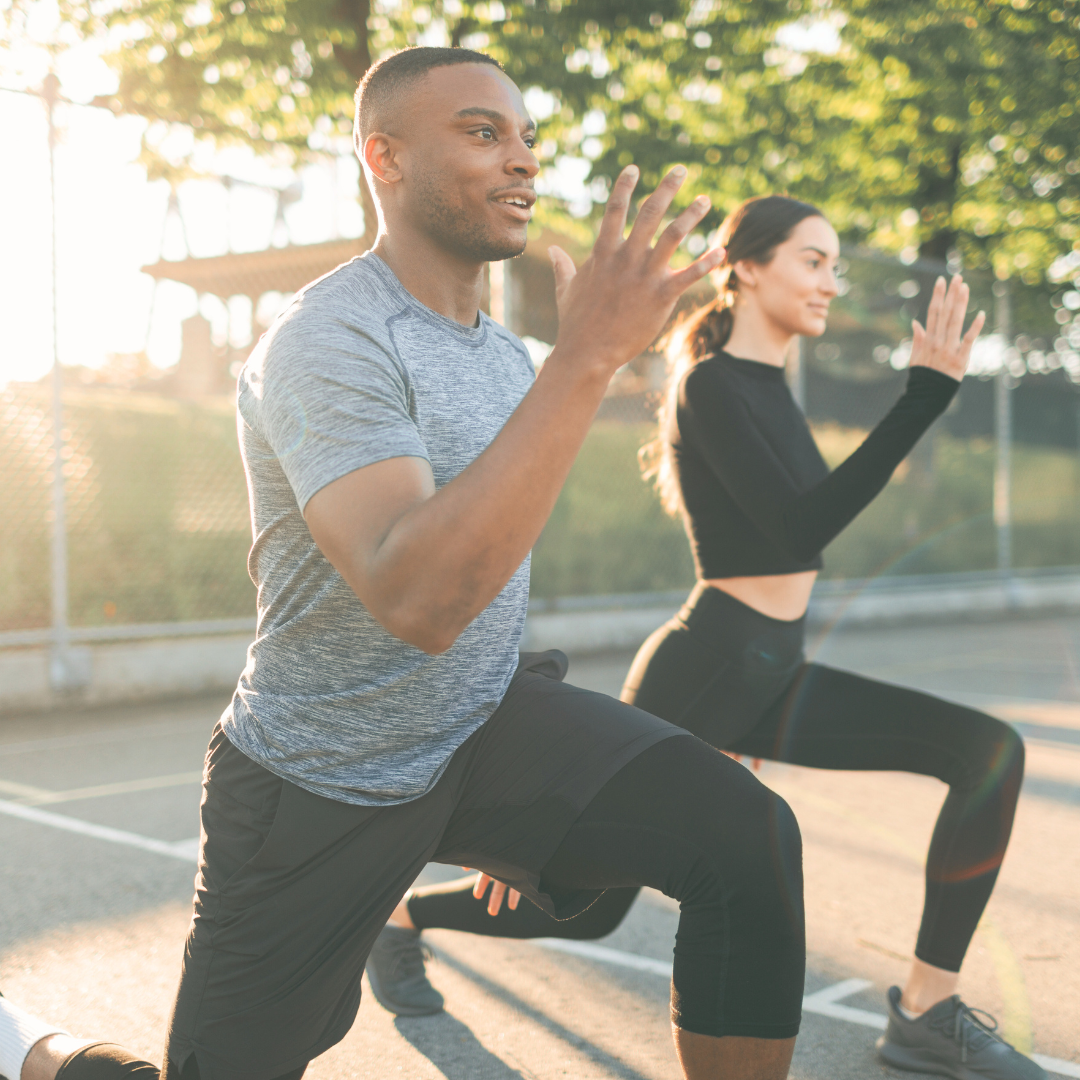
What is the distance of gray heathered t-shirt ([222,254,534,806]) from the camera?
67.6 inches

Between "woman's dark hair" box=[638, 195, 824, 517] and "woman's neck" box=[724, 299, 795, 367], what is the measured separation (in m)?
0.04

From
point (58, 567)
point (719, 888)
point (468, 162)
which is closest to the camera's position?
point (719, 888)

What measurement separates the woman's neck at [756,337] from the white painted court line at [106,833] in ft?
9.34

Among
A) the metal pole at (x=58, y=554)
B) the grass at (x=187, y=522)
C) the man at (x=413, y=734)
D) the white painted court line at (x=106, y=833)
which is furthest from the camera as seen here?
the grass at (x=187, y=522)

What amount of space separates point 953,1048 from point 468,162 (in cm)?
221

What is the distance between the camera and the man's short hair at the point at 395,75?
198 centimetres

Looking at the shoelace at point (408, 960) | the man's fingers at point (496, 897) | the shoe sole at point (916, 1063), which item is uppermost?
the man's fingers at point (496, 897)

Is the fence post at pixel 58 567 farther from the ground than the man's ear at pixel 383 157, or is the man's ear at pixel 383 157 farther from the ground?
the man's ear at pixel 383 157

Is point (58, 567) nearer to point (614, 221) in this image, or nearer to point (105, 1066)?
point (105, 1066)

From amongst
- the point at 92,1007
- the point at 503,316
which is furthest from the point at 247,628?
the point at 92,1007

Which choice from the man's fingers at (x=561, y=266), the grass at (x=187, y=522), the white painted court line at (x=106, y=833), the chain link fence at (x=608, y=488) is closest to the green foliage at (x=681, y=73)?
the chain link fence at (x=608, y=488)

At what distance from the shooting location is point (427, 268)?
2.01 meters

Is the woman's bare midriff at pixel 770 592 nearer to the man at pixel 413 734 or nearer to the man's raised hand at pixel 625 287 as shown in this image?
the man at pixel 413 734

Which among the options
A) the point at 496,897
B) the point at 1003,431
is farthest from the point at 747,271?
the point at 1003,431
